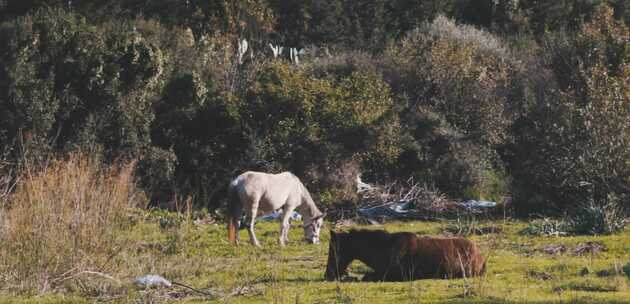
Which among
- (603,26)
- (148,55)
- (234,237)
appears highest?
(603,26)

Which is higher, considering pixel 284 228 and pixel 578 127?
pixel 578 127

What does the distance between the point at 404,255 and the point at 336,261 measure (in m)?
0.92

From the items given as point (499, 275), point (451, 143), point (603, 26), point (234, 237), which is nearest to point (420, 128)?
point (451, 143)

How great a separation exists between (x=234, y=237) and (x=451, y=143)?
1299 cm

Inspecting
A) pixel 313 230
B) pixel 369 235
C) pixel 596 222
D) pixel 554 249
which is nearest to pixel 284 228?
pixel 313 230

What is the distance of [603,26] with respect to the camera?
33.2 metres

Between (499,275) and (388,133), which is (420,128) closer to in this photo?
(388,133)

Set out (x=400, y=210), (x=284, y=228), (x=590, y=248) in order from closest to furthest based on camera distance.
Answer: (x=590, y=248), (x=284, y=228), (x=400, y=210)

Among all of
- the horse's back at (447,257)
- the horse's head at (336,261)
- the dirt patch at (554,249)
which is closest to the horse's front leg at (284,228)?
the dirt patch at (554,249)

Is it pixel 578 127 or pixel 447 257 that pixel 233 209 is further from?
pixel 578 127

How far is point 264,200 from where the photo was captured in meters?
20.1

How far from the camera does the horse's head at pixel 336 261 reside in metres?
13.0

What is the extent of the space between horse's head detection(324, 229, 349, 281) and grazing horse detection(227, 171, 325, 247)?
5.84 metres

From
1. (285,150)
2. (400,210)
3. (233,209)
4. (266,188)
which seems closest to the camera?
(233,209)
